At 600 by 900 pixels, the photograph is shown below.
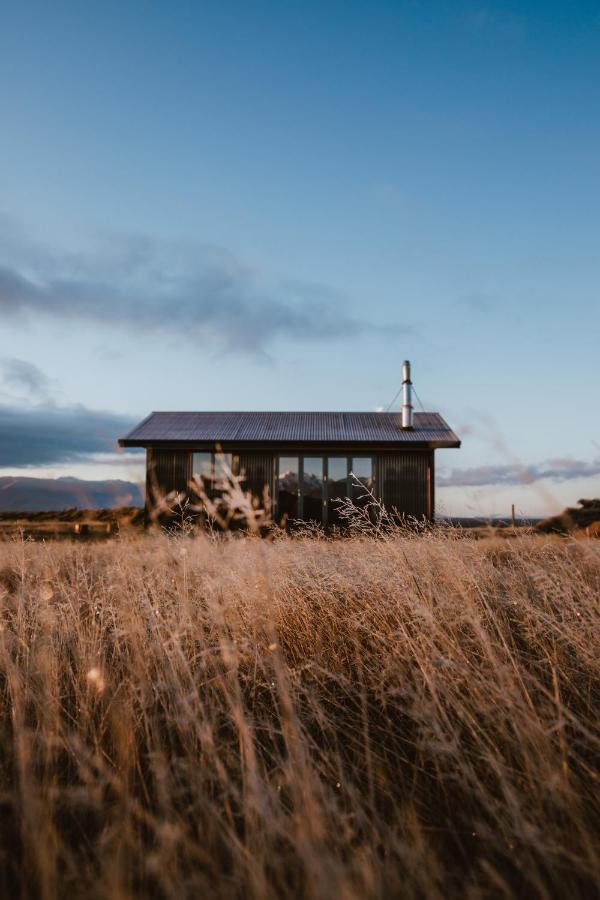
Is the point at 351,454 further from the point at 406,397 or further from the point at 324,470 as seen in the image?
the point at 406,397

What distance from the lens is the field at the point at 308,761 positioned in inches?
62.9

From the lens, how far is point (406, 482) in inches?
633

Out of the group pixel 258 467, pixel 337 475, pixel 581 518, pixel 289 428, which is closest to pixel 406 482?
pixel 337 475

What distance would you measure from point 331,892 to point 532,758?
1239 millimetres

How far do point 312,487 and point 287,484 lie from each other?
2.49 ft

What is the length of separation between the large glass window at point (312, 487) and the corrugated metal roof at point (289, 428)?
878 millimetres

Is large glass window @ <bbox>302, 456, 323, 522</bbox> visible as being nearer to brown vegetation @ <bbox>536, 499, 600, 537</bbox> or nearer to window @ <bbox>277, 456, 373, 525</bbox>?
window @ <bbox>277, 456, 373, 525</bbox>

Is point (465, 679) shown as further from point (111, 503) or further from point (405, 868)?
point (111, 503)

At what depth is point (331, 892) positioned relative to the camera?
1.27 metres

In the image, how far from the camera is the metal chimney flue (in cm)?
1662

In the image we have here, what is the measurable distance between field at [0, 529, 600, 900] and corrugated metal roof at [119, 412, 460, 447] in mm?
11782

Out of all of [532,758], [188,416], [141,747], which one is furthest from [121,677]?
[188,416]

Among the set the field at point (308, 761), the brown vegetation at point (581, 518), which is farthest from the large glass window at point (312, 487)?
the field at point (308, 761)

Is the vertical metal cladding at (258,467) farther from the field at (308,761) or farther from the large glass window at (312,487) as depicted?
the field at (308,761)
